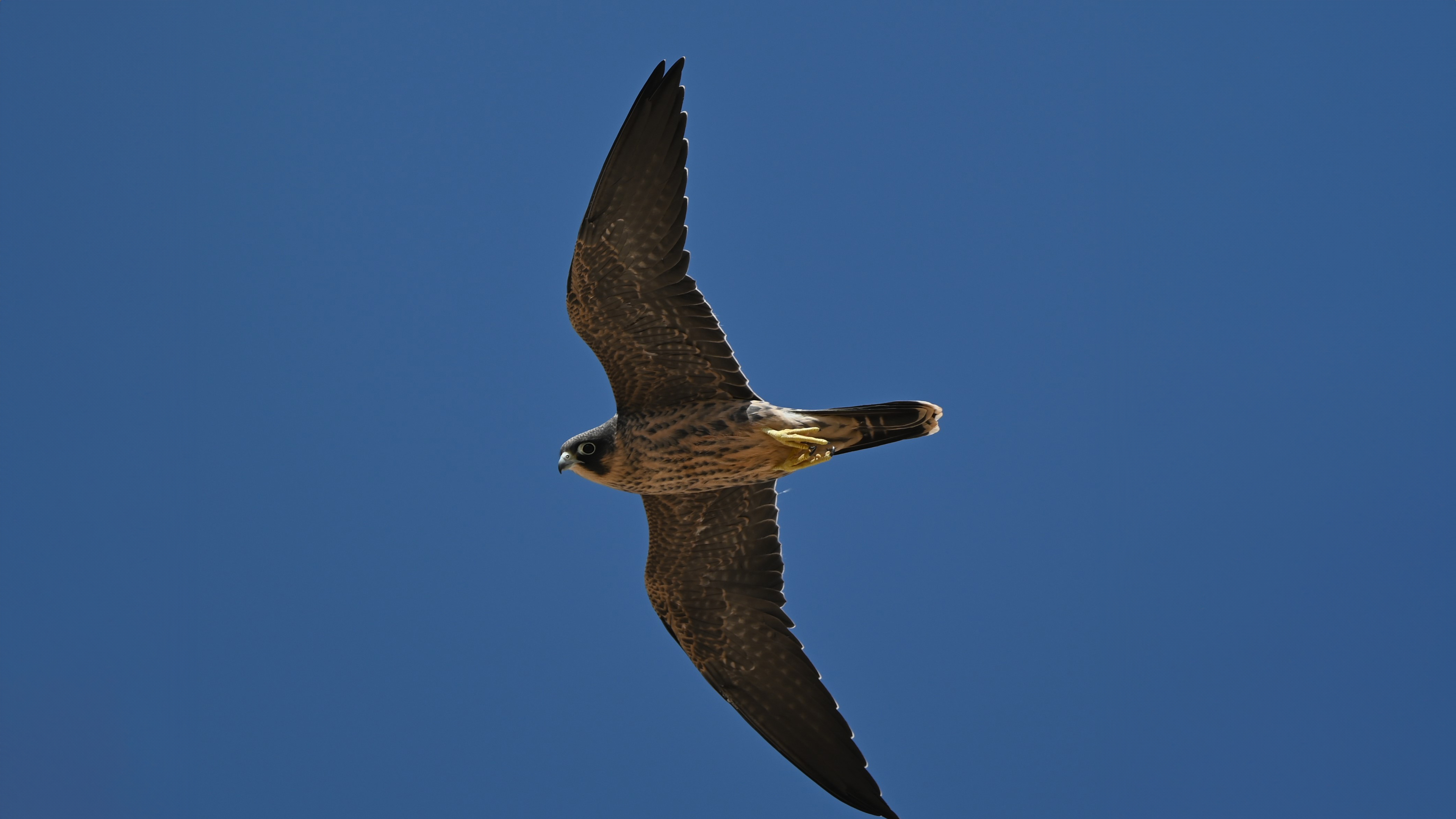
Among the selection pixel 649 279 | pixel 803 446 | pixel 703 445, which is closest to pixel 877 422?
pixel 803 446

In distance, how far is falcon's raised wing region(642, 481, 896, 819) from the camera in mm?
8516

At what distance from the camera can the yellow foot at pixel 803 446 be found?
756cm

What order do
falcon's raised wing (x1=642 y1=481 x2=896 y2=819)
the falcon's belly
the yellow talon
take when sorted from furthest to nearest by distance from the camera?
falcon's raised wing (x1=642 y1=481 x2=896 y2=819) → the falcon's belly → the yellow talon

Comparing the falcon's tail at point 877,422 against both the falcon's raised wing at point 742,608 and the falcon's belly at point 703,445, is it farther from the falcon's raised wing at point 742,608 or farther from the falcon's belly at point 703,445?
the falcon's raised wing at point 742,608

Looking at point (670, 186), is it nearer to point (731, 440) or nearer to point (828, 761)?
point (731, 440)

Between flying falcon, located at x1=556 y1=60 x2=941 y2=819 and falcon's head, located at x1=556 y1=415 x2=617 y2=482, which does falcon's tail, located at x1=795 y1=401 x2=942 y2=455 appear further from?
falcon's head, located at x1=556 y1=415 x2=617 y2=482

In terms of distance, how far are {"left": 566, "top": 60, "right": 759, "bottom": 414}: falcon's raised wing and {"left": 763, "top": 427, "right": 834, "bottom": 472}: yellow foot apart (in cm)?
45

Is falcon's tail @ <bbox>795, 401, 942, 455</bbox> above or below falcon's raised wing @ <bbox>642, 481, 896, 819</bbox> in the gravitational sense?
above

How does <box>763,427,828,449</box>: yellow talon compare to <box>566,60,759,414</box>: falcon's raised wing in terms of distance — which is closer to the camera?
<box>566,60,759,414</box>: falcon's raised wing

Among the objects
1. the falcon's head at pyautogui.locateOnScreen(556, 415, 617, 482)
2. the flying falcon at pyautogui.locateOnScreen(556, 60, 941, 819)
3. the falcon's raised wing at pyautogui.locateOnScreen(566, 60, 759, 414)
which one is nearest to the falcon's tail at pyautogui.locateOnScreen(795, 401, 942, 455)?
the flying falcon at pyautogui.locateOnScreen(556, 60, 941, 819)

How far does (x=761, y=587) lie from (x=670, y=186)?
130 inches

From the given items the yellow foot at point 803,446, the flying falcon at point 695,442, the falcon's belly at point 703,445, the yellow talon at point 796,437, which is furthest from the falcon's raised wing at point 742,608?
the yellow talon at point 796,437

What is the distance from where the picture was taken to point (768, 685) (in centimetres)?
867

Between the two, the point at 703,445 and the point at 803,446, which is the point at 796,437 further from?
the point at 703,445
